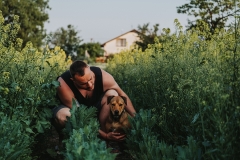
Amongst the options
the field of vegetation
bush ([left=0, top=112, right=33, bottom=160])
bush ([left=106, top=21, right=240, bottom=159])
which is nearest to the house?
bush ([left=106, top=21, right=240, bottom=159])

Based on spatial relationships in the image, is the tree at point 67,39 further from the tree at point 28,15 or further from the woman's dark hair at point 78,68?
the woman's dark hair at point 78,68

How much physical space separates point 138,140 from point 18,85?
60.6 inches

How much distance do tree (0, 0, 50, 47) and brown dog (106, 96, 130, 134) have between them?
4734 cm

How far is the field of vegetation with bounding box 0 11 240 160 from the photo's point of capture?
3082 mm

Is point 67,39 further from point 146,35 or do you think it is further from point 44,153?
point 44,153

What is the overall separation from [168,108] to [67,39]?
5286cm

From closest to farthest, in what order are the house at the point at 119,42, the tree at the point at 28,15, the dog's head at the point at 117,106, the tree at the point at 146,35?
the dog's head at the point at 117,106 < the tree at the point at 146,35 < the tree at the point at 28,15 < the house at the point at 119,42

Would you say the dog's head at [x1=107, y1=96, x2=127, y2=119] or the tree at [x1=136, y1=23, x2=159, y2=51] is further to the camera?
the tree at [x1=136, y1=23, x2=159, y2=51]

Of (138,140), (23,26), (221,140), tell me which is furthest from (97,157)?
(23,26)

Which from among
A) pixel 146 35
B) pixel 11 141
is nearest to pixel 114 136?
pixel 11 141

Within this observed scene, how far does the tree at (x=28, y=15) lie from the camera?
52062 millimetres

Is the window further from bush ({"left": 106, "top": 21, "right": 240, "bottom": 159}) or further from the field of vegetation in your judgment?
the field of vegetation

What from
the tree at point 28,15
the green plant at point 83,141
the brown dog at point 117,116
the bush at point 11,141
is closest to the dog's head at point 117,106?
the brown dog at point 117,116

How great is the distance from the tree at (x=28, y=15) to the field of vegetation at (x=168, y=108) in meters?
47.4
